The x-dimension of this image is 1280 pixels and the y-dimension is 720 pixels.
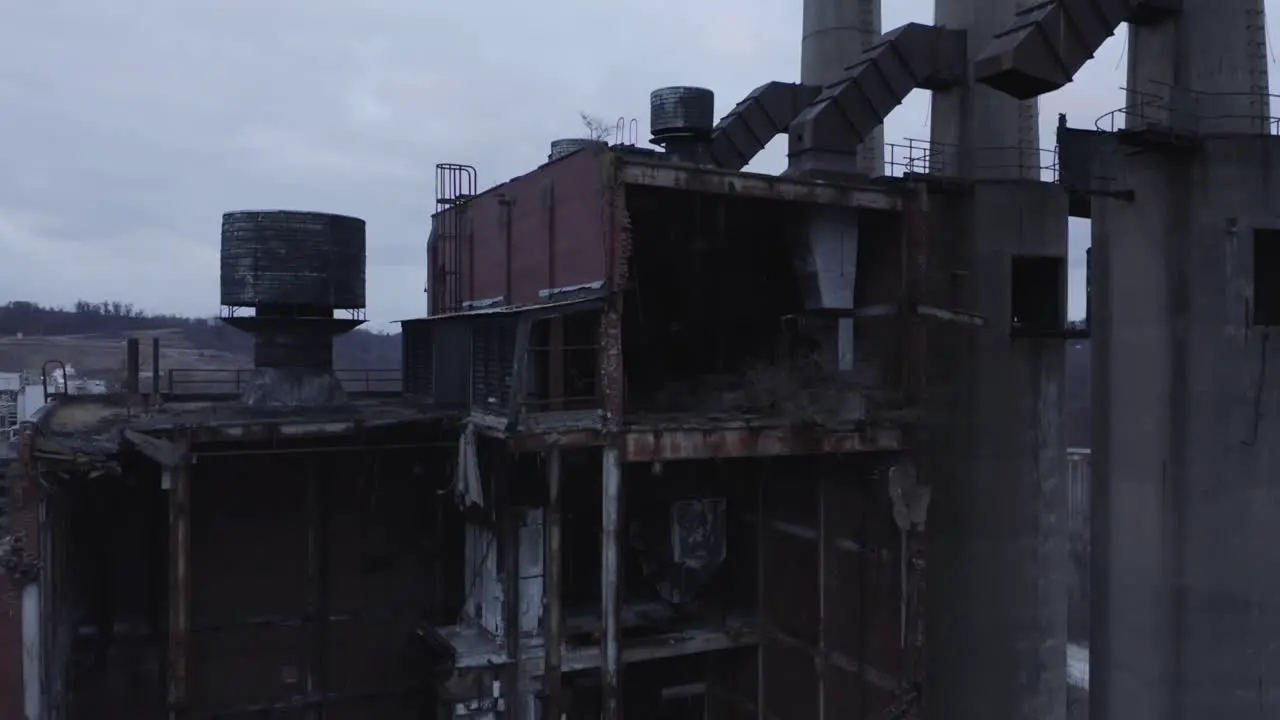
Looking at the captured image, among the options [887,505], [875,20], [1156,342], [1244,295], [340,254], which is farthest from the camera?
[875,20]

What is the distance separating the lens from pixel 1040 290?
21.5 meters

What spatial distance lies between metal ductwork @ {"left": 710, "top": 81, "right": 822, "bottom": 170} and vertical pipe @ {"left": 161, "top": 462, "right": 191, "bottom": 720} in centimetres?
1714

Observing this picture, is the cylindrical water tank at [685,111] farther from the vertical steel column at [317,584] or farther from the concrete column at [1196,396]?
the vertical steel column at [317,584]

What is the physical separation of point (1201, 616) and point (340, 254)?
64.2ft

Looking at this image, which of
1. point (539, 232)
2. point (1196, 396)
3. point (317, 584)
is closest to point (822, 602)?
point (1196, 396)

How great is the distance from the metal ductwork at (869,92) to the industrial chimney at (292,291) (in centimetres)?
1043

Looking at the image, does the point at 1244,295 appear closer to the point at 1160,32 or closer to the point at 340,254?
the point at 1160,32

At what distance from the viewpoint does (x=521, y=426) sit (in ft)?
46.9

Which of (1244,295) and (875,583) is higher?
(1244,295)

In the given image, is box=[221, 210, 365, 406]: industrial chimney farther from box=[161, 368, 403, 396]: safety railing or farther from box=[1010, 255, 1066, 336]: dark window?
box=[1010, 255, 1066, 336]: dark window

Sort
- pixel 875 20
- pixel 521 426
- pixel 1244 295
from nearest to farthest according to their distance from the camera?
pixel 521 426 → pixel 1244 295 → pixel 875 20

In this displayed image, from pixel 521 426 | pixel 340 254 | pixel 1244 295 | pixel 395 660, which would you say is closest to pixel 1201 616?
pixel 1244 295

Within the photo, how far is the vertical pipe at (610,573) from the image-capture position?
14039mm

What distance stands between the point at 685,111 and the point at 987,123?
7.79m
